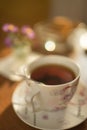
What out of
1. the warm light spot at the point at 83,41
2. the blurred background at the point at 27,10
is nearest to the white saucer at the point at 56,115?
the warm light spot at the point at 83,41

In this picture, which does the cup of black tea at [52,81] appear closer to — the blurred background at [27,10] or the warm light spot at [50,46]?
the warm light spot at [50,46]

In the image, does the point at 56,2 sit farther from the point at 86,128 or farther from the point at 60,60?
the point at 86,128

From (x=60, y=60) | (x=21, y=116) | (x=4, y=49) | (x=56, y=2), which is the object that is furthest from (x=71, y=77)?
(x=56, y=2)

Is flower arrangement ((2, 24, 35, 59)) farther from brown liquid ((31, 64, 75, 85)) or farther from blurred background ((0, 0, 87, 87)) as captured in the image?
brown liquid ((31, 64, 75, 85))

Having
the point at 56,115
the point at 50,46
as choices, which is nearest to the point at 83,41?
the point at 50,46

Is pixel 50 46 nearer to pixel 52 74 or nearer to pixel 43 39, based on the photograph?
pixel 43 39

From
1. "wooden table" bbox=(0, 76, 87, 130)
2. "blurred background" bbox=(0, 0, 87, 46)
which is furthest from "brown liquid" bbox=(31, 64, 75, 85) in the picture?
"blurred background" bbox=(0, 0, 87, 46)
